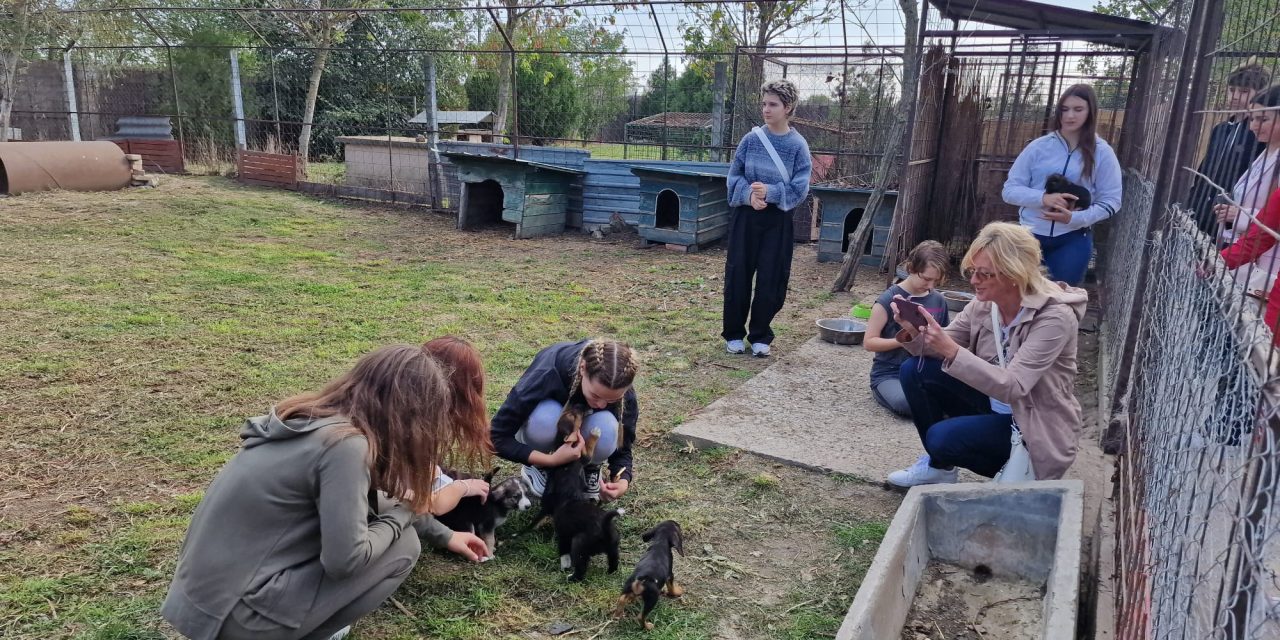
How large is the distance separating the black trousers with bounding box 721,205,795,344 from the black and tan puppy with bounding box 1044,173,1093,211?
5.23 ft

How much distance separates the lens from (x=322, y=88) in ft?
64.5

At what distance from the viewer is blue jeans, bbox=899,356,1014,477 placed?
Result: 3.30m

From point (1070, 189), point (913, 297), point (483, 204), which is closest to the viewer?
point (913, 297)

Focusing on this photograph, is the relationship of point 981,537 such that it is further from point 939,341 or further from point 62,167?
point 62,167

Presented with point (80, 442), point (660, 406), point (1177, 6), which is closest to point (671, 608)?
point (660, 406)

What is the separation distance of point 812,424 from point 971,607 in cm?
168

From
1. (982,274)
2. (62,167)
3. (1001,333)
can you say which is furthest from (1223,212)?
(62,167)

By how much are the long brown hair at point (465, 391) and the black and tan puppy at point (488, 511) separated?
45 cm

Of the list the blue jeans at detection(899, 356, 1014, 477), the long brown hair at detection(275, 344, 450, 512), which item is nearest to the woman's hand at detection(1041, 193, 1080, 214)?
the blue jeans at detection(899, 356, 1014, 477)

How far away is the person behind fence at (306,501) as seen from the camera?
7.20 feet

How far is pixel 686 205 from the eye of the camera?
32.2ft

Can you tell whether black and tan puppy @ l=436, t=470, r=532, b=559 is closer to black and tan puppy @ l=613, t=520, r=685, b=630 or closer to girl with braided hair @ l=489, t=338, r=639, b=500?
girl with braided hair @ l=489, t=338, r=639, b=500

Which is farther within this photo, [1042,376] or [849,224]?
[849,224]

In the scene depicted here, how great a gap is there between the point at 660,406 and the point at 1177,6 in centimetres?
494
